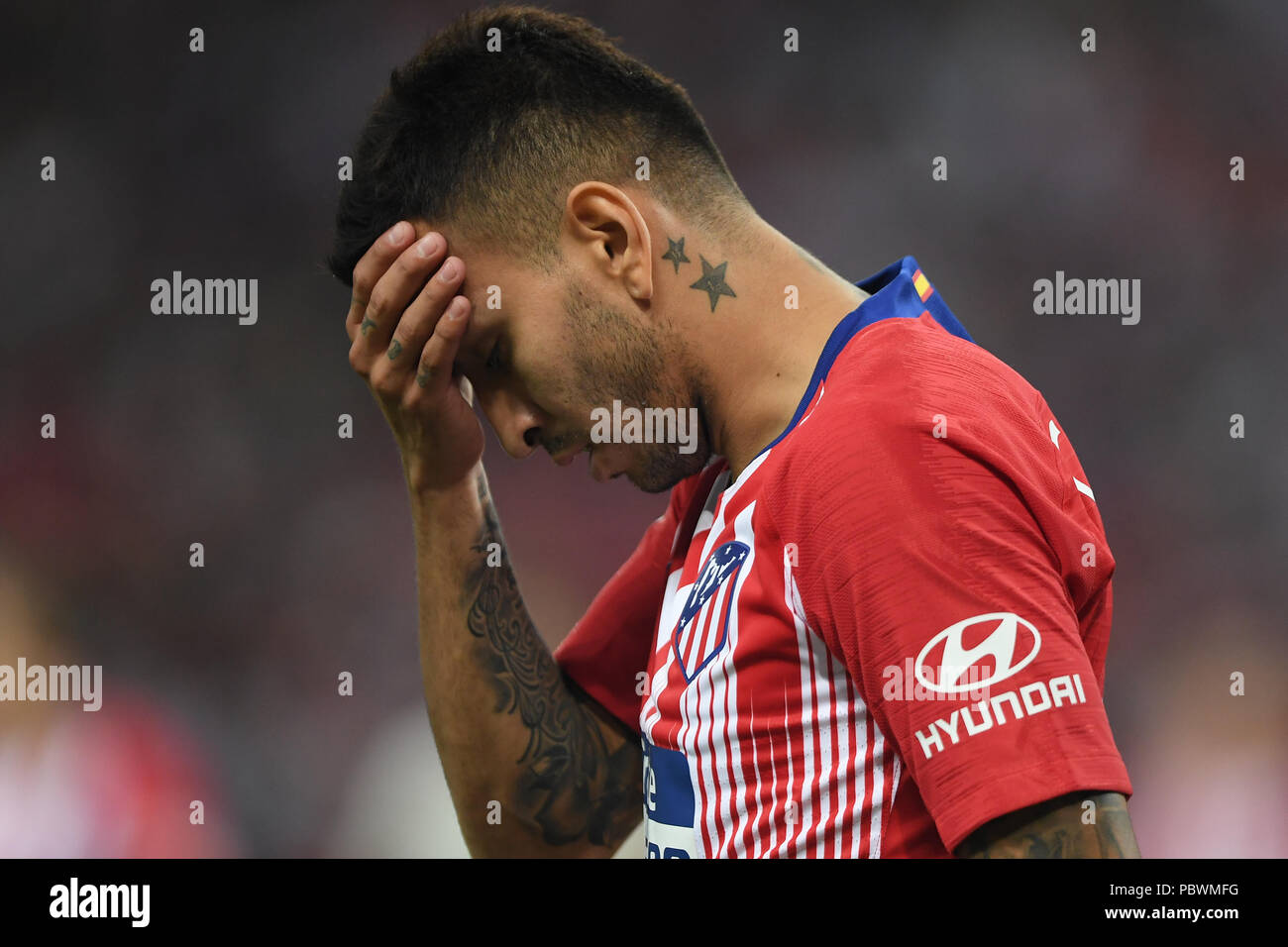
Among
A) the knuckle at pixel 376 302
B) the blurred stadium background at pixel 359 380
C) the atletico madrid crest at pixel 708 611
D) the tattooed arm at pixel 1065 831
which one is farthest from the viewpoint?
the blurred stadium background at pixel 359 380

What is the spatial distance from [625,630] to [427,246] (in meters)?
0.66

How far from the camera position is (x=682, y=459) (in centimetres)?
144

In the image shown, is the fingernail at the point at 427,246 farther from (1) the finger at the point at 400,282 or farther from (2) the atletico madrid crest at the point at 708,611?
(2) the atletico madrid crest at the point at 708,611

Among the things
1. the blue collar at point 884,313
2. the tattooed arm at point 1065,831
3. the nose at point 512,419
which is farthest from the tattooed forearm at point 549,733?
the tattooed arm at point 1065,831

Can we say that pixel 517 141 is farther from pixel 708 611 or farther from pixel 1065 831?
pixel 1065 831

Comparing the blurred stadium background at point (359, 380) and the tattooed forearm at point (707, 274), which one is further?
the blurred stadium background at point (359, 380)

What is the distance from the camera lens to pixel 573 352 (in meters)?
1.37

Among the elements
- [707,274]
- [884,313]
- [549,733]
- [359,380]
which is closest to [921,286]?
[884,313]

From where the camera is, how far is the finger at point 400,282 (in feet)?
4.50

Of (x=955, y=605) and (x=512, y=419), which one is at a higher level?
(x=512, y=419)

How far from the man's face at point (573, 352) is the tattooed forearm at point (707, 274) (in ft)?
0.22
